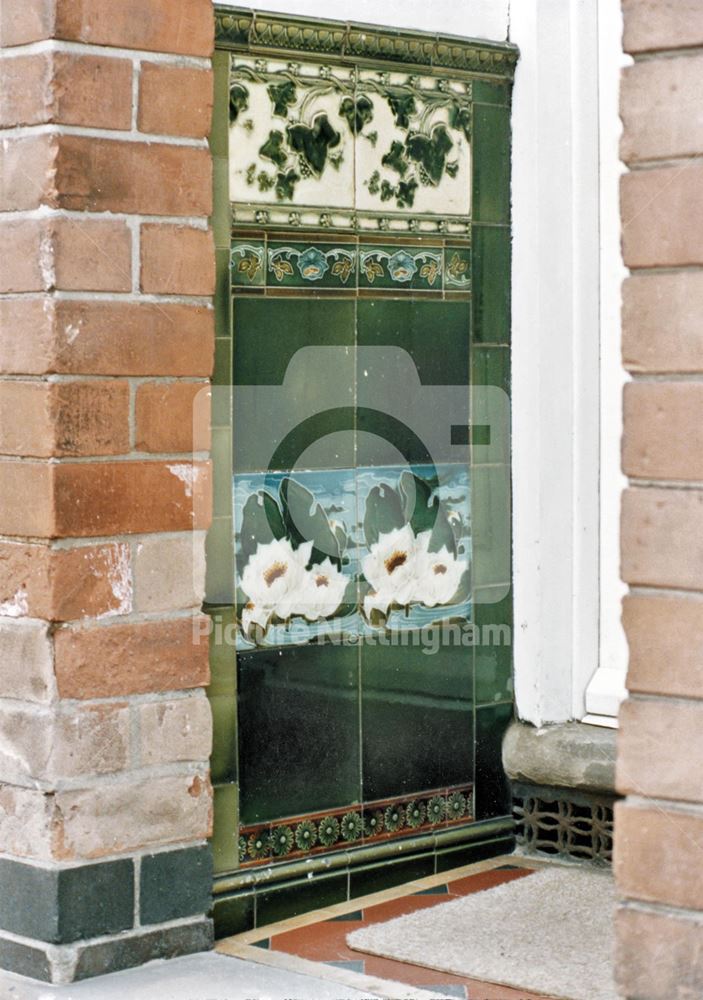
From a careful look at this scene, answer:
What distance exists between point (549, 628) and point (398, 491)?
0.60 meters

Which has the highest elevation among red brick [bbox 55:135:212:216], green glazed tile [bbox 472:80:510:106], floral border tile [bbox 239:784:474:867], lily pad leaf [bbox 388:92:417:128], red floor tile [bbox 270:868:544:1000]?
green glazed tile [bbox 472:80:510:106]

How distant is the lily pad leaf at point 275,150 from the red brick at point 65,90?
61 cm

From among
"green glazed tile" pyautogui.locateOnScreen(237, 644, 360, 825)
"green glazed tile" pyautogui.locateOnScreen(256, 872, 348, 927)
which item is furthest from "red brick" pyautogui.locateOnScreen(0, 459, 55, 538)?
"green glazed tile" pyautogui.locateOnScreen(256, 872, 348, 927)

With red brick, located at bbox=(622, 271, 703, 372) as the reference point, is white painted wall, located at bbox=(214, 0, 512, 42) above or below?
above

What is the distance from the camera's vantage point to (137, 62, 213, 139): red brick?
129 inches

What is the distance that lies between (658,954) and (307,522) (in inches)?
74.6

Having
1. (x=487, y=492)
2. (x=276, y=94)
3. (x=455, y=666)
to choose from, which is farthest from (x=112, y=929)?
(x=276, y=94)

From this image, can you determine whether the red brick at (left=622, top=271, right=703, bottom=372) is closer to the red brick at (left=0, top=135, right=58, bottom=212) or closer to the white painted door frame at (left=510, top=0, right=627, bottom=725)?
the red brick at (left=0, top=135, right=58, bottom=212)

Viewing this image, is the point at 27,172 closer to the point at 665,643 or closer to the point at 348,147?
the point at 348,147

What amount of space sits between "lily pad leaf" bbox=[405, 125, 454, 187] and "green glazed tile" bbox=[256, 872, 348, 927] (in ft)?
5.88

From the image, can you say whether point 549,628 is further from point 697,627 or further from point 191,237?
point 697,627

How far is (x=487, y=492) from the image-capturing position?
435cm

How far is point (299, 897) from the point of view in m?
3.89

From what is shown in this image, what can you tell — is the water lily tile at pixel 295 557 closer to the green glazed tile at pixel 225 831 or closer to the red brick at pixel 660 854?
the green glazed tile at pixel 225 831
